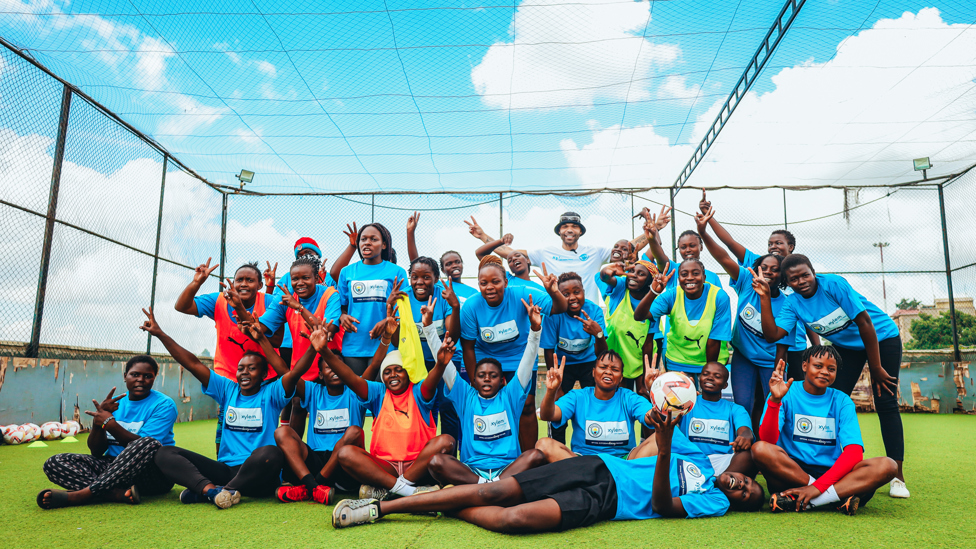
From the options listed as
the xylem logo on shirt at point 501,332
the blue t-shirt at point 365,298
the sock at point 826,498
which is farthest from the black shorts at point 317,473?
the sock at point 826,498

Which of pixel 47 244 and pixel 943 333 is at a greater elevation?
pixel 47 244

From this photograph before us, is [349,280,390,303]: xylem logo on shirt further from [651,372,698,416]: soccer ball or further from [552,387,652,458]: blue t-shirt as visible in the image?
[651,372,698,416]: soccer ball

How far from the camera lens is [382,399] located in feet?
13.2

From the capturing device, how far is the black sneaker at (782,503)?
3141mm

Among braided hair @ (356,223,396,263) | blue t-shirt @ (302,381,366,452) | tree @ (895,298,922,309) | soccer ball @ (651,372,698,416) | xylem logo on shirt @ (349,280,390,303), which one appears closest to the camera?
soccer ball @ (651,372,698,416)

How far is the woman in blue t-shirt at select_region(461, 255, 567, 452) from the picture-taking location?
14.0 ft

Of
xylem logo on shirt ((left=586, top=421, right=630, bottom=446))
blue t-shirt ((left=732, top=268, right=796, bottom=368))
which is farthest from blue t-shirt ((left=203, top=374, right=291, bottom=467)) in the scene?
blue t-shirt ((left=732, top=268, right=796, bottom=368))

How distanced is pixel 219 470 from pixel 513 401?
194cm

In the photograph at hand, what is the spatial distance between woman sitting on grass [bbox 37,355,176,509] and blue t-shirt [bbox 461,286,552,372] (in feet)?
7.24

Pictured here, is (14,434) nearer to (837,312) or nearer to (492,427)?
(492,427)

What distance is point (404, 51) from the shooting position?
606cm

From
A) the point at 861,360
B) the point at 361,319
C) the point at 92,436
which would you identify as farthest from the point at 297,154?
the point at 861,360

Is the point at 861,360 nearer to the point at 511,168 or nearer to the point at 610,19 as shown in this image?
the point at 610,19

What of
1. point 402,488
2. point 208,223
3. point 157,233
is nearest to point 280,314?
point 402,488
